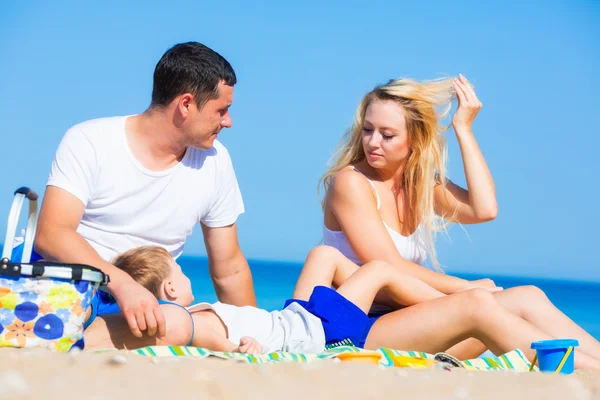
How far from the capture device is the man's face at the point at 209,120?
13.3ft

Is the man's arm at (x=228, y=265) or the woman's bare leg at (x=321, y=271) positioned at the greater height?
the woman's bare leg at (x=321, y=271)

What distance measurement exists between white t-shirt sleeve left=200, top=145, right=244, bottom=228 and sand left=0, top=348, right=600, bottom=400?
6.29 ft

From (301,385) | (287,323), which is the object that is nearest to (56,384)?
(301,385)

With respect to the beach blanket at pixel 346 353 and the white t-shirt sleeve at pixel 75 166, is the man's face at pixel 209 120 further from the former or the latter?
the beach blanket at pixel 346 353

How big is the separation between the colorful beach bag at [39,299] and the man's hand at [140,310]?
0.20m

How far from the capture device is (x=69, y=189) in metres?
3.67

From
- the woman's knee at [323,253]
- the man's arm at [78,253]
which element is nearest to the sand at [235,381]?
the man's arm at [78,253]

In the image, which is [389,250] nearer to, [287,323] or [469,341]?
[469,341]

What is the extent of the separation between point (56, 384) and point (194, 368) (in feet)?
1.64

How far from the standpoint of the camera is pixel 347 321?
142 inches

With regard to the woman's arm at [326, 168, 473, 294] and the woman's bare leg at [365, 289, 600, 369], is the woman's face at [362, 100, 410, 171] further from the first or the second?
the woman's bare leg at [365, 289, 600, 369]

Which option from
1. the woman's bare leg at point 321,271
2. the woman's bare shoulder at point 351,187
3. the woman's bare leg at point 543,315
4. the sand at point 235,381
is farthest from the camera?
the woman's bare shoulder at point 351,187

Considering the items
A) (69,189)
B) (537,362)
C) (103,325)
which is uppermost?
(69,189)

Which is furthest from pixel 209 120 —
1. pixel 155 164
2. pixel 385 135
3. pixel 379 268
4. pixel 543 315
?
pixel 543 315
